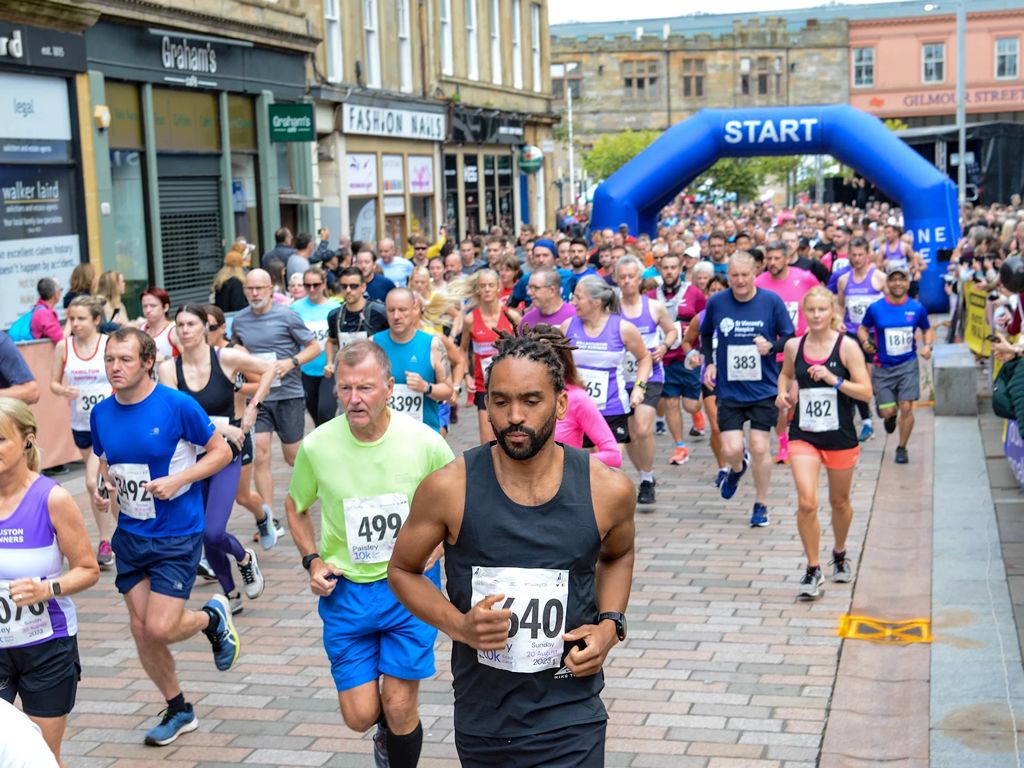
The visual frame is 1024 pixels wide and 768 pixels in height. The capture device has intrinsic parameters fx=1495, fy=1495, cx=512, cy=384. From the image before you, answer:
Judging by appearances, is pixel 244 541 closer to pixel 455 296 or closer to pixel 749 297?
pixel 455 296

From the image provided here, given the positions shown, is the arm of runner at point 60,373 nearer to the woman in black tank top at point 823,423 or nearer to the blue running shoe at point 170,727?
the blue running shoe at point 170,727

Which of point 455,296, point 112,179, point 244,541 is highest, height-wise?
point 112,179

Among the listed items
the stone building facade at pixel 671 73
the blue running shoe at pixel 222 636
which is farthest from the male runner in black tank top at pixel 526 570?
the stone building facade at pixel 671 73

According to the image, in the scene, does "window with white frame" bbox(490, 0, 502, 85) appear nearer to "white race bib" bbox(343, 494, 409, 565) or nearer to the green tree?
the green tree

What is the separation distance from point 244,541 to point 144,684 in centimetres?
314

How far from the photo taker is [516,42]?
37906 millimetres

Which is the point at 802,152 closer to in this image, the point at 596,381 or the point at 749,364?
the point at 749,364

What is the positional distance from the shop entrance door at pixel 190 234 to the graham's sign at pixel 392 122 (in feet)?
16.9

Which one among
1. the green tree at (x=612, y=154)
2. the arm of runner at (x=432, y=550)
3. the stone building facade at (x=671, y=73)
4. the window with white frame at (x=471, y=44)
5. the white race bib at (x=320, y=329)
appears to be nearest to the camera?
the arm of runner at (x=432, y=550)

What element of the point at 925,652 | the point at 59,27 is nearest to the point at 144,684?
the point at 925,652

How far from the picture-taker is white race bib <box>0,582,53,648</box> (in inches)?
197

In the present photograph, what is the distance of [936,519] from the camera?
403 inches

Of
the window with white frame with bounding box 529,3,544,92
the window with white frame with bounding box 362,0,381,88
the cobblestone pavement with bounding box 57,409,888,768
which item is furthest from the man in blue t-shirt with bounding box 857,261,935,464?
the window with white frame with bounding box 529,3,544,92

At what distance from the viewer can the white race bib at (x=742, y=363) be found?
10.3m
